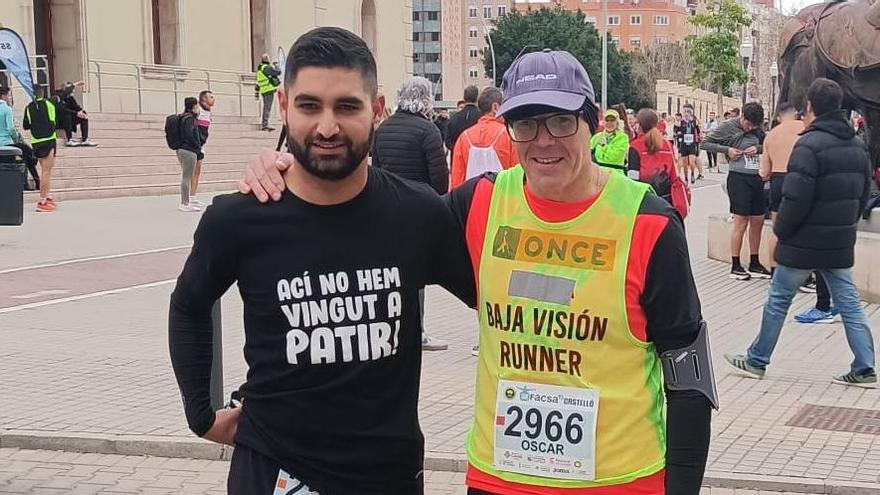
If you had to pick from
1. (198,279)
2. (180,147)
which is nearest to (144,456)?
(198,279)

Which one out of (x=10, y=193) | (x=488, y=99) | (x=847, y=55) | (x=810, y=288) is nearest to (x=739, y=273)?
(x=810, y=288)

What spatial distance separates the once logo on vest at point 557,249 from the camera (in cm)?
258

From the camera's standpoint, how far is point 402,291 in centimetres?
272

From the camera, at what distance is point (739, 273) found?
1243 cm

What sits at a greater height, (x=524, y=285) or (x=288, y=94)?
(x=288, y=94)

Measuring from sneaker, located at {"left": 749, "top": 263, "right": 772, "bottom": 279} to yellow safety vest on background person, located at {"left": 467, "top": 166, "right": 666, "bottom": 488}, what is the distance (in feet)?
33.7

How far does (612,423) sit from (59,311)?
8.41 metres

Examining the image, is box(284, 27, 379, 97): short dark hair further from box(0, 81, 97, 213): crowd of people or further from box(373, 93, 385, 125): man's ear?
box(0, 81, 97, 213): crowd of people

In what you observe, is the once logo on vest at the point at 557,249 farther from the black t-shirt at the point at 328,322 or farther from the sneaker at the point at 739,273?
the sneaker at the point at 739,273

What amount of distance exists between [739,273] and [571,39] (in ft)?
219

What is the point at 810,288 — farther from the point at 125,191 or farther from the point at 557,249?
the point at 125,191

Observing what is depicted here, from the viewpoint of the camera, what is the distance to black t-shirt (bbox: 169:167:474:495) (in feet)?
8.67

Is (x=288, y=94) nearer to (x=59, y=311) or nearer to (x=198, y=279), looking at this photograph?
(x=198, y=279)

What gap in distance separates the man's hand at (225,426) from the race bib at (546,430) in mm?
671
